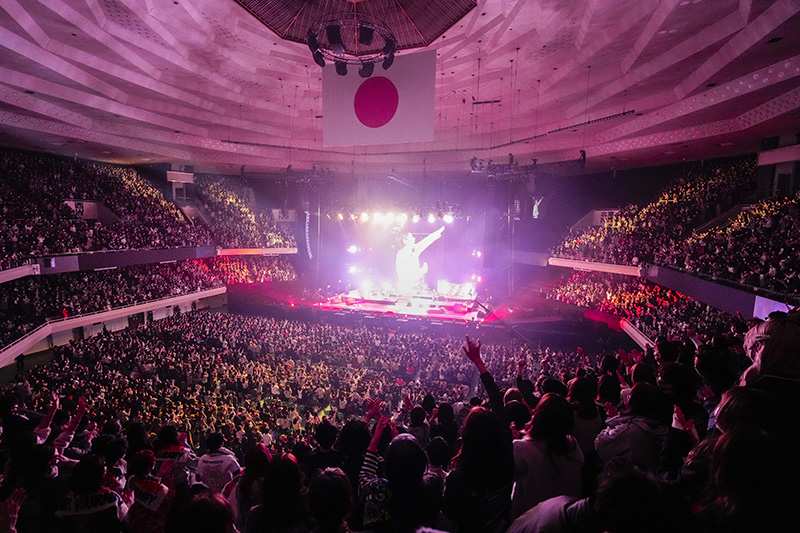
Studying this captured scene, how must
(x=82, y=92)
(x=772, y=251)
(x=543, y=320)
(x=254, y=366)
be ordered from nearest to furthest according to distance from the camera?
(x=772, y=251) → (x=254, y=366) → (x=82, y=92) → (x=543, y=320)

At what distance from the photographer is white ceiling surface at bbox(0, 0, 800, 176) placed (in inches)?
413

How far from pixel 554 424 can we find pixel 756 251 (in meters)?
12.7

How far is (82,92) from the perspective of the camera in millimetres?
15359

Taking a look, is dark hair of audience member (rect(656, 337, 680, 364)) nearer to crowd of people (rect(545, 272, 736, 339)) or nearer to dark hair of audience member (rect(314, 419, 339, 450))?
Result: dark hair of audience member (rect(314, 419, 339, 450))

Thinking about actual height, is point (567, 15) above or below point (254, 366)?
above

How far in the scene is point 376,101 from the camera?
27.8ft

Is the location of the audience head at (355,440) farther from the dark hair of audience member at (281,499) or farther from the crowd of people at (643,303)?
the crowd of people at (643,303)

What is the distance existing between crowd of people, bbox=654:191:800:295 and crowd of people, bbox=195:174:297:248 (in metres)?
23.7

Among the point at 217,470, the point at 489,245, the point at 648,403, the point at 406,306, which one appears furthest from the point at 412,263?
the point at 648,403

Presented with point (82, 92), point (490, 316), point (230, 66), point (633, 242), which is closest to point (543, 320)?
point (490, 316)

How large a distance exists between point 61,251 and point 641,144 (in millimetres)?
23500

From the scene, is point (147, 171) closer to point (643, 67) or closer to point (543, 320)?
point (543, 320)

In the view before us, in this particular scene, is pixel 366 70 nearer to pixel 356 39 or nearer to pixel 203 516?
pixel 356 39

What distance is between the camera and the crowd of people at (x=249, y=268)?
27.6 meters
